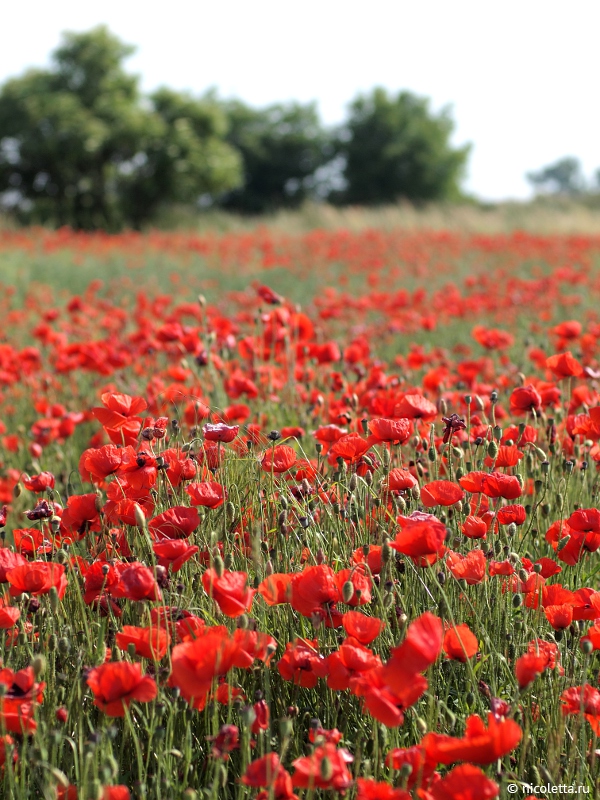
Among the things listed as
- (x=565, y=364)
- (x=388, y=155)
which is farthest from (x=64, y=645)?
(x=388, y=155)

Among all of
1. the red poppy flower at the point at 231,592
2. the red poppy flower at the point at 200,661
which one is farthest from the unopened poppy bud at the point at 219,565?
the red poppy flower at the point at 200,661

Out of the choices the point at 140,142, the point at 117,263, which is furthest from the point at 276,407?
the point at 140,142

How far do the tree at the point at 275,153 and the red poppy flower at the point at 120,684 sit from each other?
3766 cm

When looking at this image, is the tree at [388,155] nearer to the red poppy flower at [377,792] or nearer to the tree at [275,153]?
the tree at [275,153]

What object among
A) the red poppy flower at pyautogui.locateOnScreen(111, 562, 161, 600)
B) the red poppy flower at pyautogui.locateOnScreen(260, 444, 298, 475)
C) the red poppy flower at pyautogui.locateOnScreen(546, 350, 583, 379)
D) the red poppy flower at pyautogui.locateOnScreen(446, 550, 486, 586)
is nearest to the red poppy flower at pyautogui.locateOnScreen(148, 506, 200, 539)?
the red poppy flower at pyautogui.locateOnScreen(111, 562, 161, 600)

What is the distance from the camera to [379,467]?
93.4 inches

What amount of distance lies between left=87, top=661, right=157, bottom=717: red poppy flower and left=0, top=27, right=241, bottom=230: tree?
84.8 ft

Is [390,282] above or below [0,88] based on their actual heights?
below

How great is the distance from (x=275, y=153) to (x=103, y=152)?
13.6 m

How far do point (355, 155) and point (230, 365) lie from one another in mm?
36897

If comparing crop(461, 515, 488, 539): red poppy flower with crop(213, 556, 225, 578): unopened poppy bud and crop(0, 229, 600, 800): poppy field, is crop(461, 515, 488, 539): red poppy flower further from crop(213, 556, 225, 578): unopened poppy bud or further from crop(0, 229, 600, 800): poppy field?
crop(213, 556, 225, 578): unopened poppy bud

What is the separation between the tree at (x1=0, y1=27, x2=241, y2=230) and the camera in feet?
84.3

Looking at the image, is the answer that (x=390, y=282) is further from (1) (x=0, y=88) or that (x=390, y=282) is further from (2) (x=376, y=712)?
(1) (x=0, y=88)

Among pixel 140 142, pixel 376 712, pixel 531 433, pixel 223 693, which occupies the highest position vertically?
pixel 140 142
